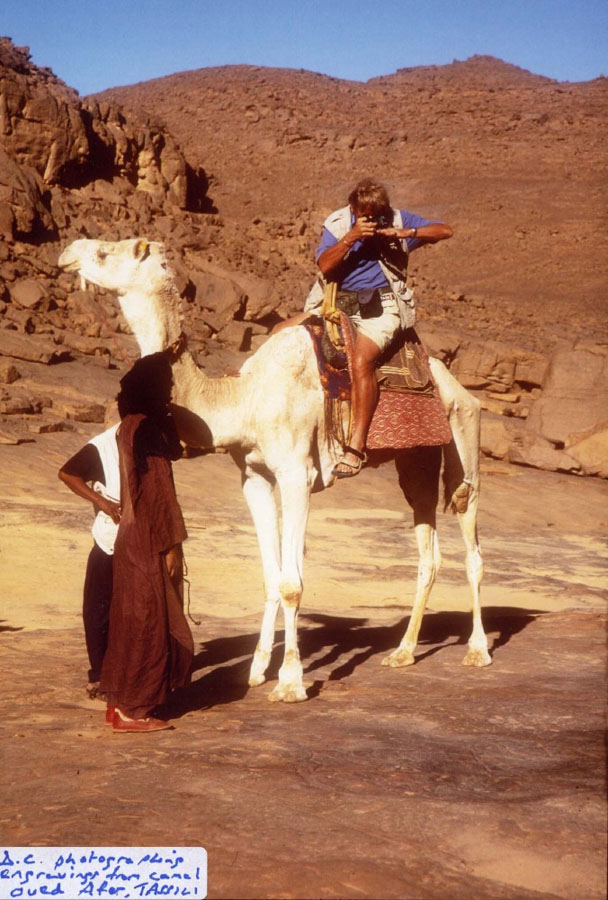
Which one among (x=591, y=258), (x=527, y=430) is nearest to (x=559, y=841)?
(x=527, y=430)

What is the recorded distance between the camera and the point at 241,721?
5.86m

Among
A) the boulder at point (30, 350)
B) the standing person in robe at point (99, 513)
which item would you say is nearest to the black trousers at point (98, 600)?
the standing person in robe at point (99, 513)

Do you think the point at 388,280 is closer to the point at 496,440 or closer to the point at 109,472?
the point at 109,472

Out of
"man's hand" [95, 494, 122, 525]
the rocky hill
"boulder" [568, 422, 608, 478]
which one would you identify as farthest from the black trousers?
"boulder" [568, 422, 608, 478]

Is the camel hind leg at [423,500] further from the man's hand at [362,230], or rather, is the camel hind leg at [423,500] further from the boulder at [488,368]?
the boulder at [488,368]

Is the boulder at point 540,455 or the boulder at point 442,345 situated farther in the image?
the boulder at point 442,345

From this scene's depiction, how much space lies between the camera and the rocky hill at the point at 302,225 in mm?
23828

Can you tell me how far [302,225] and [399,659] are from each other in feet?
156

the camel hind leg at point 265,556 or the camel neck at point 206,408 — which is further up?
the camel neck at point 206,408

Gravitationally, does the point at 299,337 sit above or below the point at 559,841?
above

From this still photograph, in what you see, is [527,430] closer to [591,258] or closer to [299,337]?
[299,337]

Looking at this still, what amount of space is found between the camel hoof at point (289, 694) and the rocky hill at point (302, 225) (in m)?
2.28

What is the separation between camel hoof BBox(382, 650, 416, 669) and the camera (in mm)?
7523

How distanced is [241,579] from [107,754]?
7.71 m
